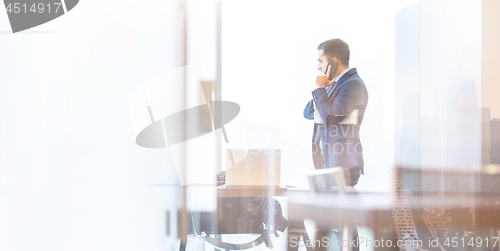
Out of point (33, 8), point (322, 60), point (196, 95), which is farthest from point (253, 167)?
point (33, 8)

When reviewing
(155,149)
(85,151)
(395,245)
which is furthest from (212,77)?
(395,245)

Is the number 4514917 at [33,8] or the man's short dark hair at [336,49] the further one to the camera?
the man's short dark hair at [336,49]

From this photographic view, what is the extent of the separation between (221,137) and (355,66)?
0.55m

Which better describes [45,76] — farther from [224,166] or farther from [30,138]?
[224,166]

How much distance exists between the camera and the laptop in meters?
1.17

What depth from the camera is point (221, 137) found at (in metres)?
1.16

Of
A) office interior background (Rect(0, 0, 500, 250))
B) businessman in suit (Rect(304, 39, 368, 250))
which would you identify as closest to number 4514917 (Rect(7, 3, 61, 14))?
office interior background (Rect(0, 0, 500, 250))

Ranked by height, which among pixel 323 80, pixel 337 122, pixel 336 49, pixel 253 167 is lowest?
pixel 253 167

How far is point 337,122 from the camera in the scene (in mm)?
1223

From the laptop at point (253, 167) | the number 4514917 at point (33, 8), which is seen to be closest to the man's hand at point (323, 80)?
the laptop at point (253, 167)

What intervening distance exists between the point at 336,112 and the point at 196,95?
0.49 m

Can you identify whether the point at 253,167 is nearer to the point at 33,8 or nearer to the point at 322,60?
the point at 322,60

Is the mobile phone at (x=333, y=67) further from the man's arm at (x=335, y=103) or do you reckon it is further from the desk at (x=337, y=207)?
the desk at (x=337, y=207)

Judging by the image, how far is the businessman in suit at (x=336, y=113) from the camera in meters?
1.22
